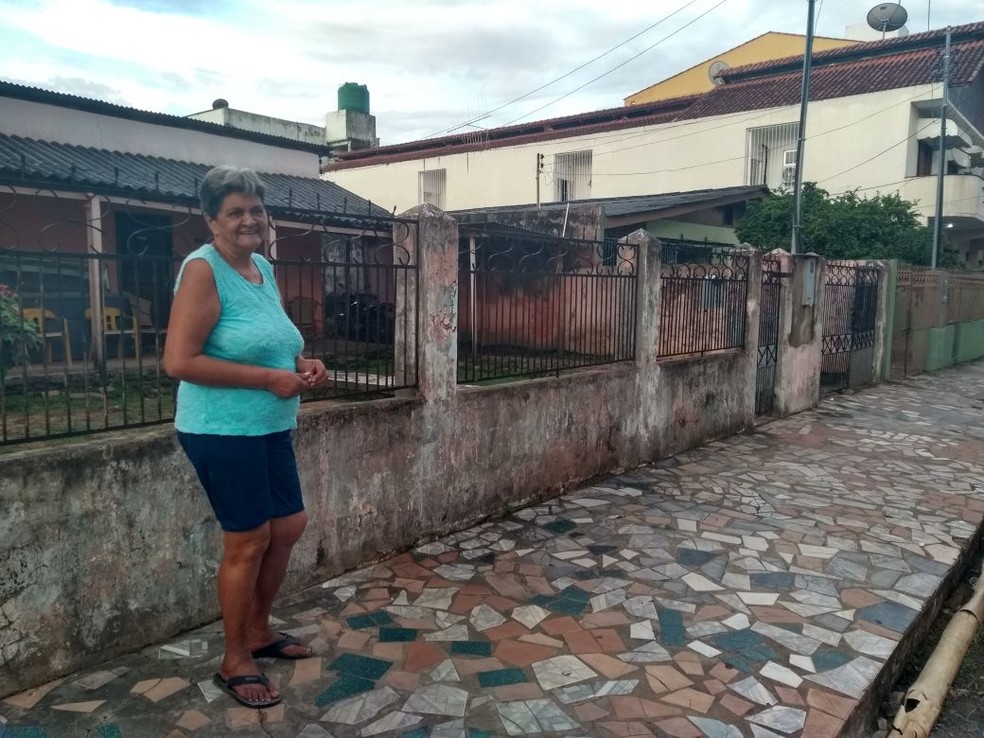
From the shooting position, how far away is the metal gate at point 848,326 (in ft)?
34.7

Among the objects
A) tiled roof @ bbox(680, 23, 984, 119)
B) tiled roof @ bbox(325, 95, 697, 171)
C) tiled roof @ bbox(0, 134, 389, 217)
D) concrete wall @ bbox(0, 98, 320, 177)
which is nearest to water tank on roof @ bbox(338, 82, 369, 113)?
tiled roof @ bbox(325, 95, 697, 171)

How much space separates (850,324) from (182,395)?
1087 centimetres

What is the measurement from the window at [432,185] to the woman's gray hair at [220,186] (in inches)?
937

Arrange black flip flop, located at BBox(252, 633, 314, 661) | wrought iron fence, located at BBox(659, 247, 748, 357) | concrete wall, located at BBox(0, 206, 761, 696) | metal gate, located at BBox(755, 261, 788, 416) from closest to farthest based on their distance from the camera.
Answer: concrete wall, located at BBox(0, 206, 761, 696)
black flip flop, located at BBox(252, 633, 314, 661)
wrought iron fence, located at BBox(659, 247, 748, 357)
metal gate, located at BBox(755, 261, 788, 416)

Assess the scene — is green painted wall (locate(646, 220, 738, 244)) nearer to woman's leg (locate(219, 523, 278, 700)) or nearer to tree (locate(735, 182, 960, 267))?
tree (locate(735, 182, 960, 267))

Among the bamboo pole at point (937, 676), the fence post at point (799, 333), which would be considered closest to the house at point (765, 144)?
the fence post at point (799, 333)

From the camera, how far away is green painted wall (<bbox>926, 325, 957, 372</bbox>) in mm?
13859

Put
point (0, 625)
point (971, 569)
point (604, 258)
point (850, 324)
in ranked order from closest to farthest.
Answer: point (0, 625), point (971, 569), point (604, 258), point (850, 324)

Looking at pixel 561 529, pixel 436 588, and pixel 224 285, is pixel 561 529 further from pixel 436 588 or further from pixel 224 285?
pixel 224 285

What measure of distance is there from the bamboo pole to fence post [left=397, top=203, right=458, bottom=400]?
9.21 ft

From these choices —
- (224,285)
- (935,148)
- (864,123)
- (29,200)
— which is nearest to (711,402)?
(224,285)

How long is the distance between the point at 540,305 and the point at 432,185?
21478 millimetres

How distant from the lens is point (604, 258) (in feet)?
20.1

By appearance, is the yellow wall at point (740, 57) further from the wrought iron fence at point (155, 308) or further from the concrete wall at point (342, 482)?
the wrought iron fence at point (155, 308)
